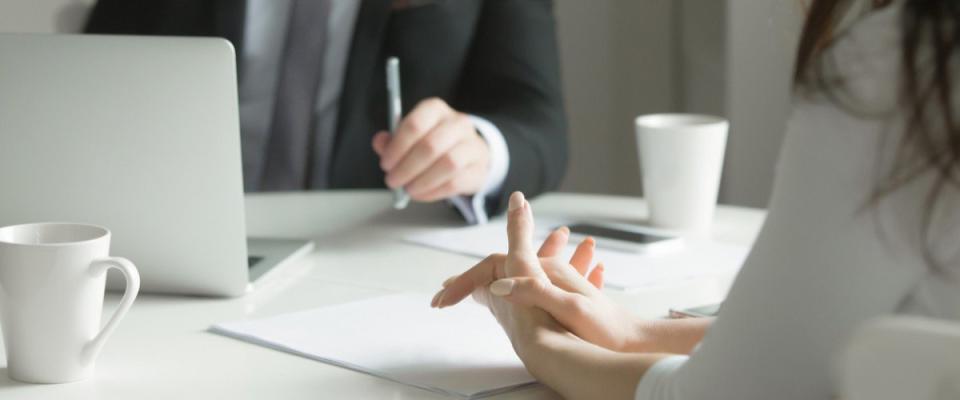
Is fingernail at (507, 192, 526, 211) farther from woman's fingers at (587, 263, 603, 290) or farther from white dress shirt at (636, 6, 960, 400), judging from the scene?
white dress shirt at (636, 6, 960, 400)

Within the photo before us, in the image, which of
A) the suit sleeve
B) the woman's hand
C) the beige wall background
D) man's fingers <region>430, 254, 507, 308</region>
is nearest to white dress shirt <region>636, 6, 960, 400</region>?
the woman's hand

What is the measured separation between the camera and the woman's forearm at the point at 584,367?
2.43 feet

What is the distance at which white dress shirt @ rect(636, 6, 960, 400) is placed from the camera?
0.55 m

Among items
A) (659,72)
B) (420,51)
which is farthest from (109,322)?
(659,72)

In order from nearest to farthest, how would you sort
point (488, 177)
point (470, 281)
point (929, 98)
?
1. point (929, 98)
2. point (470, 281)
3. point (488, 177)

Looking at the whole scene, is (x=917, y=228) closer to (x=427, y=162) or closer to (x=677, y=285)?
(x=677, y=285)

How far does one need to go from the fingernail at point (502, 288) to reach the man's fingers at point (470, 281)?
74mm

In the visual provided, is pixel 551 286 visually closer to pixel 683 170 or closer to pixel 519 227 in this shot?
pixel 519 227

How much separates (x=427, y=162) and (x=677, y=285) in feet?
1.13

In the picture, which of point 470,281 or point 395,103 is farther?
point 395,103

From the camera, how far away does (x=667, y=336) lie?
2.79ft

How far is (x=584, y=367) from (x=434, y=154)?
1.87 ft

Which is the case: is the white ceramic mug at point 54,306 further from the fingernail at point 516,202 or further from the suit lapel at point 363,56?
the suit lapel at point 363,56

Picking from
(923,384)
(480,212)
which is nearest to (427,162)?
(480,212)
